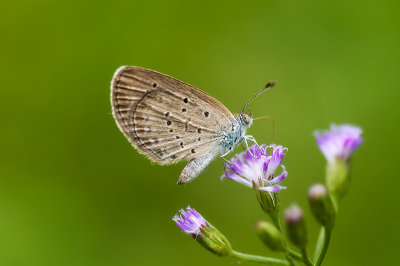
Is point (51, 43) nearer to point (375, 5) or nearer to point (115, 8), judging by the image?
point (115, 8)

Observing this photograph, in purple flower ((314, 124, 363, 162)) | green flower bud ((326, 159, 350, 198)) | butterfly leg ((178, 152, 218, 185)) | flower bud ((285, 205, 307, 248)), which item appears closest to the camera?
flower bud ((285, 205, 307, 248))

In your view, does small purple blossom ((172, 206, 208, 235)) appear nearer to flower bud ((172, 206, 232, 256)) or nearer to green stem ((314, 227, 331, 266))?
flower bud ((172, 206, 232, 256))

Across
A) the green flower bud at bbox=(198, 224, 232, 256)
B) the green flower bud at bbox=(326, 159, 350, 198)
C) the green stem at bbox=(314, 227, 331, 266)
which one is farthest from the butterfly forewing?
the green stem at bbox=(314, 227, 331, 266)

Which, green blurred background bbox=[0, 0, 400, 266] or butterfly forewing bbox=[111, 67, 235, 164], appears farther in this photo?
green blurred background bbox=[0, 0, 400, 266]

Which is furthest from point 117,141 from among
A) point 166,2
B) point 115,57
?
point 166,2

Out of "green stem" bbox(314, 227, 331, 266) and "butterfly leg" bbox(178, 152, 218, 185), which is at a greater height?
"butterfly leg" bbox(178, 152, 218, 185)

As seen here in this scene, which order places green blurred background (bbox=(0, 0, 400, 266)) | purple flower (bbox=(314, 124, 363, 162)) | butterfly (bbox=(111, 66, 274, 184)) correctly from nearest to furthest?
purple flower (bbox=(314, 124, 363, 162)) → butterfly (bbox=(111, 66, 274, 184)) → green blurred background (bbox=(0, 0, 400, 266))

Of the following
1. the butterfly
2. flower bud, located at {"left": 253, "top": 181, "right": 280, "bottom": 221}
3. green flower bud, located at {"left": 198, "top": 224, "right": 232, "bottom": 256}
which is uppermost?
the butterfly

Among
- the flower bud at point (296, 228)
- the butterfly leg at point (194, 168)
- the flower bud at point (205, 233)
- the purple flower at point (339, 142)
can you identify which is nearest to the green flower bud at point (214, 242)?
the flower bud at point (205, 233)
